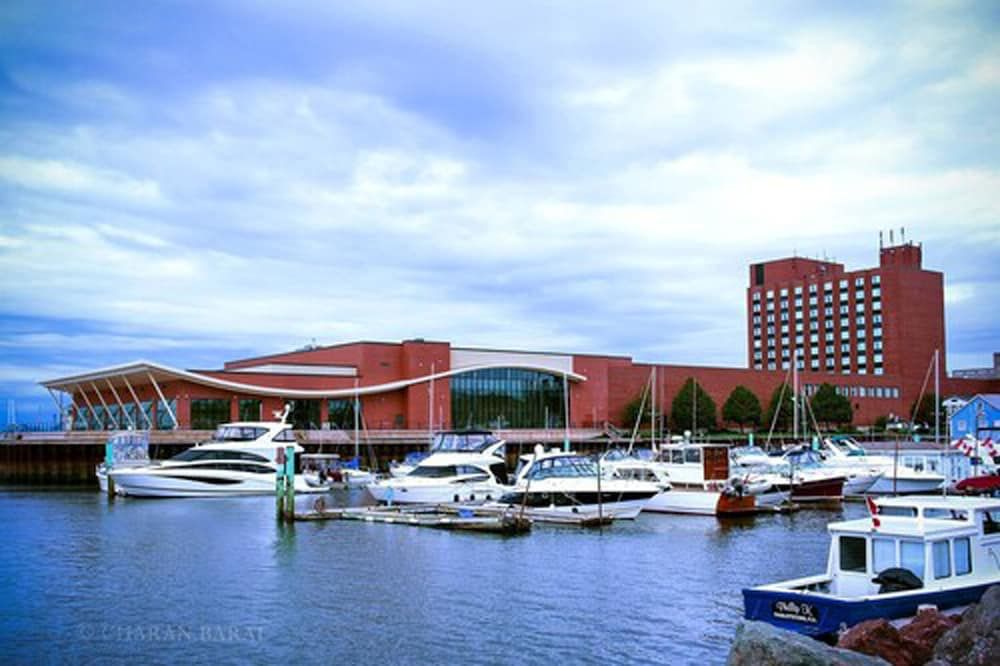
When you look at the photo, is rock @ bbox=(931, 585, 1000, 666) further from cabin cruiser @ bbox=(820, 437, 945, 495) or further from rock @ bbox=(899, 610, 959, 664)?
cabin cruiser @ bbox=(820, 437, 945, 495)

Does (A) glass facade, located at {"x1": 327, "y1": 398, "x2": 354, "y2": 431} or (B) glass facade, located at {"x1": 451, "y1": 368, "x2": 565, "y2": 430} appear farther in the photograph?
(B) glass facade, located at {"x1": 451, "y1": 368, "x2": 565, "y2": 430}

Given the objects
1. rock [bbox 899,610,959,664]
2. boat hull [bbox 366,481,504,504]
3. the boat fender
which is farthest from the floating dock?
rock [bbox 899,610,959,664]

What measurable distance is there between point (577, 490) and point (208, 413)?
43225 millimetres

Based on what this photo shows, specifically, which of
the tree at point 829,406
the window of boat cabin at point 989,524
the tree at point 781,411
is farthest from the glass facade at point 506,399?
the window of boat cabin at point 989,524

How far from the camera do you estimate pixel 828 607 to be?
55.2 ft

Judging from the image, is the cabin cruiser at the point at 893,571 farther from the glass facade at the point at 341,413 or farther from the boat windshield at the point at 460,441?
the glass facade at the point at 341,413

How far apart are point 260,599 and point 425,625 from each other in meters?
4.74

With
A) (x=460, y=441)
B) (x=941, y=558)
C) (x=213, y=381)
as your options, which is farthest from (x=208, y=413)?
(x=941, y=558)

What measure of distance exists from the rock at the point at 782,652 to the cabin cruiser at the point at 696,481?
1076 inches

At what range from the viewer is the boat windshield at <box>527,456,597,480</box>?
39719 millimetres

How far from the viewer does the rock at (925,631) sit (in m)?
15.0

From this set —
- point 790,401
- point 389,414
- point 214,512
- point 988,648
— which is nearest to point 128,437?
point 214,512

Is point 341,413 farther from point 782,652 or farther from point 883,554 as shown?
point 782,652

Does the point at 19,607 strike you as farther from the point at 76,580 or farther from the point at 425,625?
the point at 425,625
